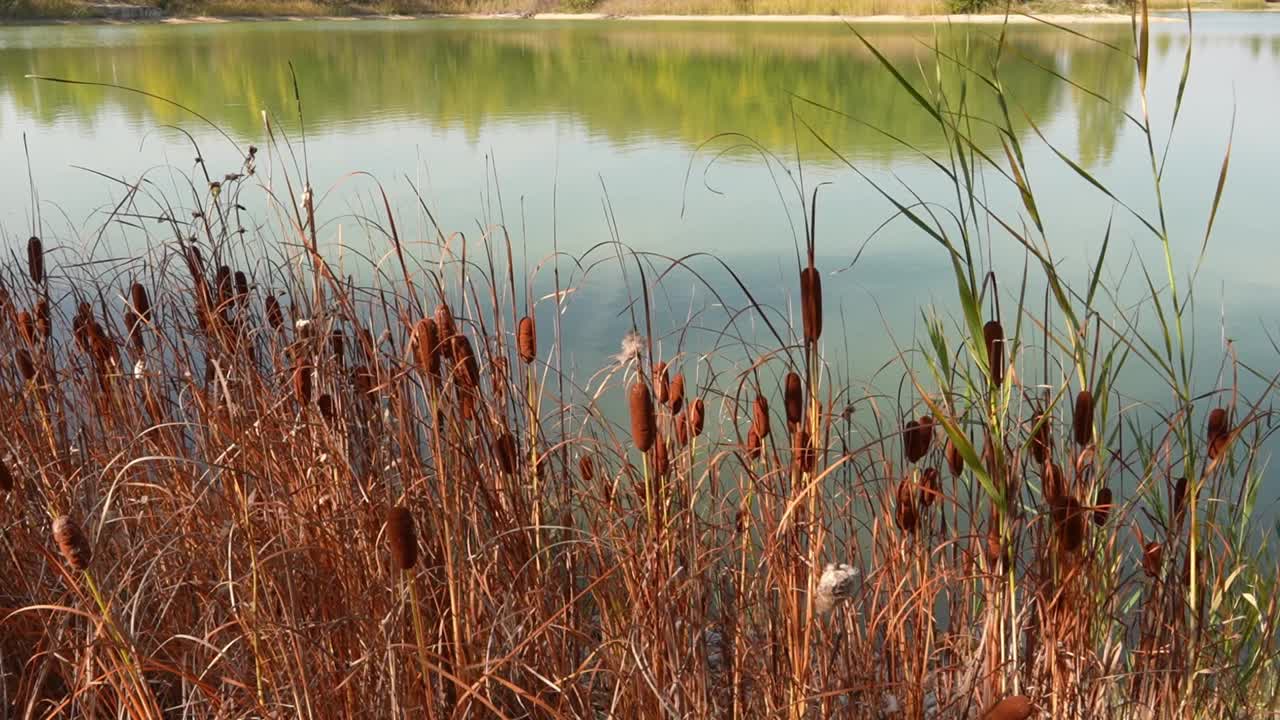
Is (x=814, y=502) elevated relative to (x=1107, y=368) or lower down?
lower down

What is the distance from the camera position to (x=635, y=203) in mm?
5688

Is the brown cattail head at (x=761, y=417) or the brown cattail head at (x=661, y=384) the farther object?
the brown cattail head at (x=661, y=384)

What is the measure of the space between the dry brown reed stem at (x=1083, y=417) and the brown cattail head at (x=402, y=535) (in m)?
0.67

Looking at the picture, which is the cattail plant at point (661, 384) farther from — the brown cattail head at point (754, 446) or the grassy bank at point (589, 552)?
the brown cattail head at point (754, 446)

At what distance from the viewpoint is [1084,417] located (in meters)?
1.18

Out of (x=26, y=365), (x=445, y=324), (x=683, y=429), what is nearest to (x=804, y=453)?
(x=683, y=429)

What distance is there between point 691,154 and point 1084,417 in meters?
6.43

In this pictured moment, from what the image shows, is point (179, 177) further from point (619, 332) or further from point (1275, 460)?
point (1275, 460)

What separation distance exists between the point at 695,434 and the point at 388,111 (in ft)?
27.1

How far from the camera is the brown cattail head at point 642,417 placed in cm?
105

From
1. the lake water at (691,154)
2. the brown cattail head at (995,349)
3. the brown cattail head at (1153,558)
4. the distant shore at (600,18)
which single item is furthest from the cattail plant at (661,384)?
the distant shore at (600,18)

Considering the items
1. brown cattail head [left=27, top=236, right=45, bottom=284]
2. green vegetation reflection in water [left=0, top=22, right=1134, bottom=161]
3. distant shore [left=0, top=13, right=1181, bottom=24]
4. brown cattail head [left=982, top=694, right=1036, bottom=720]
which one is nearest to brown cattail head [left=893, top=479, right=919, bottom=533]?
brown cattail head [left=982, top=694, right=1036, bottom=720]

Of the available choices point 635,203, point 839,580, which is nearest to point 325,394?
point 839,580

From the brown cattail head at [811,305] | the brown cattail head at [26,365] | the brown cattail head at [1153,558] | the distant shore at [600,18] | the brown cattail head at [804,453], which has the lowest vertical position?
the brown cattail head at [1153,558]
